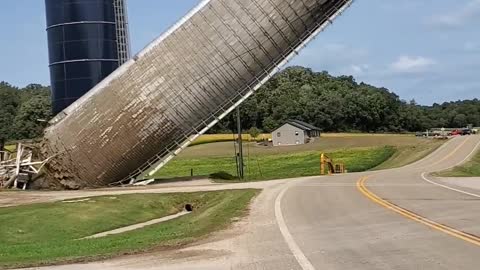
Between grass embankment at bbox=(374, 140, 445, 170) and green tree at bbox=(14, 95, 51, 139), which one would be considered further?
green tree at bbox=(14, 95, 51, 139)

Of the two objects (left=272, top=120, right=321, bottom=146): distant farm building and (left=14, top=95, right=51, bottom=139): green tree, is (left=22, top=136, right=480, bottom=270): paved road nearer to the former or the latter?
(left=272, top=120, right=321, bottom=146): distant farm building

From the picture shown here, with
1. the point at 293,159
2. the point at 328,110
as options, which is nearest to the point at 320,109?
the point at 328,110

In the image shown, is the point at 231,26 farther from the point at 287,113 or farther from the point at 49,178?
the point at 287,113

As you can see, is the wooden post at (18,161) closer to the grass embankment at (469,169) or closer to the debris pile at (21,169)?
the debris pile at (21,169)

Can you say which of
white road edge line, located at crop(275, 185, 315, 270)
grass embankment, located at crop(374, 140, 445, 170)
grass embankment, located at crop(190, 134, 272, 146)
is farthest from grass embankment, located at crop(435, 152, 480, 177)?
grass embankment, located at crop(190, 134, 272, 146)

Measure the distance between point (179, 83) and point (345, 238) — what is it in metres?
30.3

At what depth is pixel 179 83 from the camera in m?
43.2

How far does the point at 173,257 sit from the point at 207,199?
1889 centimetres

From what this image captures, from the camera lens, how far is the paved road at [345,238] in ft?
36.3

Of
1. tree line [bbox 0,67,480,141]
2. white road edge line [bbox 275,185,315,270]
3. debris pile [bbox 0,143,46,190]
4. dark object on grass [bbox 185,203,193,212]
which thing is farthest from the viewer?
tree line [bbox 0,67,480,141]

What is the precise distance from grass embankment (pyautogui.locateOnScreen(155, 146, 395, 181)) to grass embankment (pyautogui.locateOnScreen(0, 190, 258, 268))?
1463 inches

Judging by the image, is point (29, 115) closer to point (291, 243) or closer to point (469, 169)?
point (469, 169)

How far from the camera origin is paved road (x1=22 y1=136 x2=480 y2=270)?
11.1m

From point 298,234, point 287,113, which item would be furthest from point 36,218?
point 287,113
